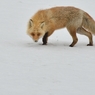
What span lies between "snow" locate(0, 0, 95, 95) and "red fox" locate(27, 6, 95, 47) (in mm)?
401

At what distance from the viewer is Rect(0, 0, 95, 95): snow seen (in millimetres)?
6270

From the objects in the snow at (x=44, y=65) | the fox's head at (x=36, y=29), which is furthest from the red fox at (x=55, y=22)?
the snow at (x=44, y=65)

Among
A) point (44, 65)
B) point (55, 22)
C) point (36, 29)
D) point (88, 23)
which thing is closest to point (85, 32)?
point (88, 23)

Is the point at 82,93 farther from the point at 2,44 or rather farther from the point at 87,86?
the point at 2,44

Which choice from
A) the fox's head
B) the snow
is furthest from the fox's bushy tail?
the fox's head

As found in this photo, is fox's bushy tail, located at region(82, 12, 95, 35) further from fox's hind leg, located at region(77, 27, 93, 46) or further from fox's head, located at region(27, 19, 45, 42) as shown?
fox's head, located at region(27, 19, 45, 42)

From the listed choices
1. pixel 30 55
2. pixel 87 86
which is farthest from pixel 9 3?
pixel 87 86

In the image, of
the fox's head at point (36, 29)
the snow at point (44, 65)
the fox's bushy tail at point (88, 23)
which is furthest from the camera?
the fox's bushy tail at point (88, 23)

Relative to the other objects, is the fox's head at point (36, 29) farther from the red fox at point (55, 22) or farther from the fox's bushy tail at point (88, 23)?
the fox's bushy tail at point (88, 23)

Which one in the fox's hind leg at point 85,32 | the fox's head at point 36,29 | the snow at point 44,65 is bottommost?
the snow at point 44,65

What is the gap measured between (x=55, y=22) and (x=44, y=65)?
2511 millimetres

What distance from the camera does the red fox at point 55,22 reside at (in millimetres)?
9453

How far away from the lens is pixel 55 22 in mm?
9859

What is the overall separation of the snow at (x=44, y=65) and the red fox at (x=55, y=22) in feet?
1.32
